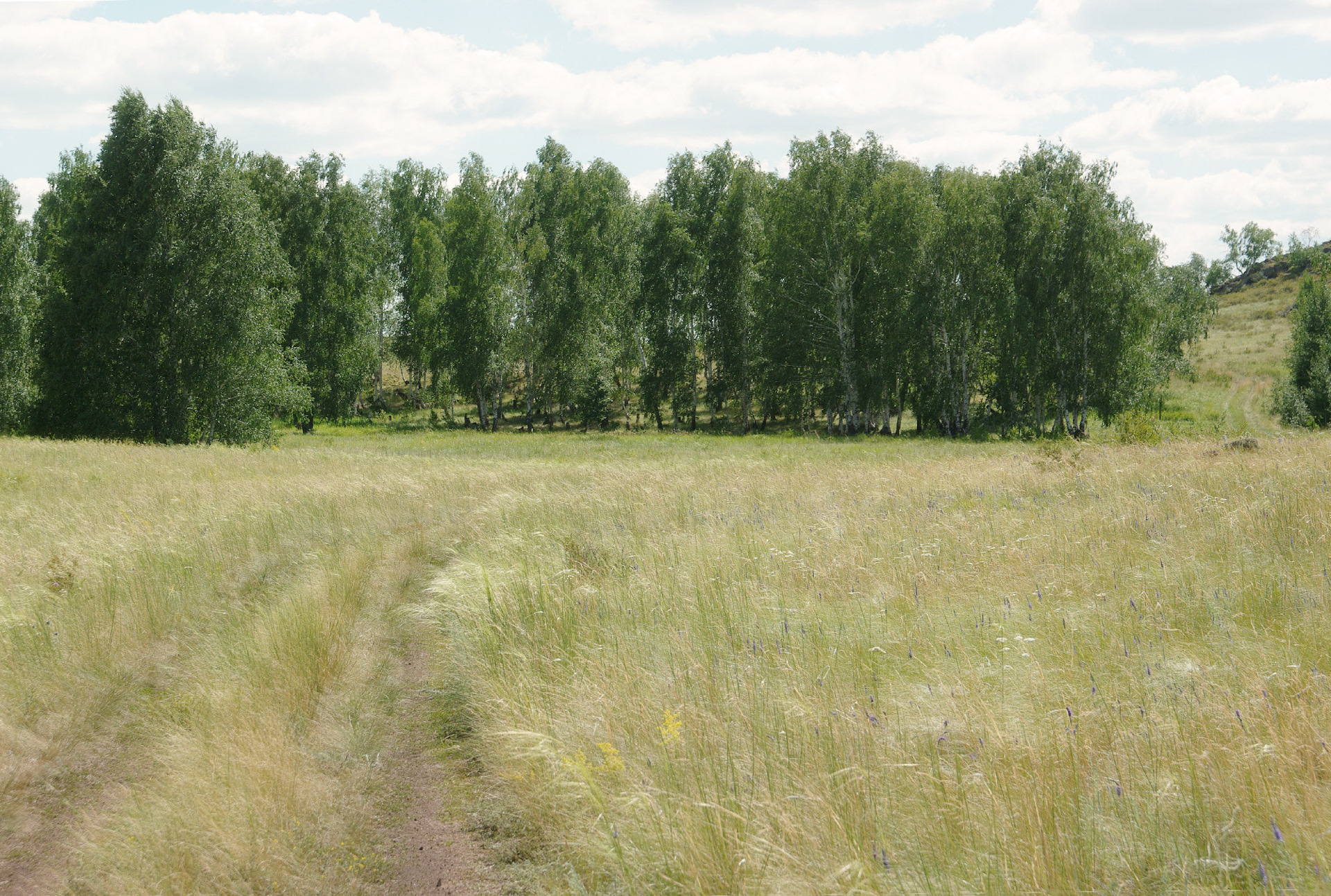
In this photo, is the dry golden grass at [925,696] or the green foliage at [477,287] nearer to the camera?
the dry golden grass at [925,696]

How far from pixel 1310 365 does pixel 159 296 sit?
169ft

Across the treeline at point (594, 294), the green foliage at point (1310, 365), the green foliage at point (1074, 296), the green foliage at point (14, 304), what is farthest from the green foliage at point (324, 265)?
the green foliage at point (1310, 365)

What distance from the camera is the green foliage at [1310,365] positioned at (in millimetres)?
36844

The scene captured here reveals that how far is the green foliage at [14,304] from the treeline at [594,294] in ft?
0.45

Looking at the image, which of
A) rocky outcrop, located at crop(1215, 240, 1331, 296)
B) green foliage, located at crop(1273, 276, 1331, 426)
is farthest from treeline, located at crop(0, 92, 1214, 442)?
rocky outcrop, located at crop(1215, 240, 1331, 296)

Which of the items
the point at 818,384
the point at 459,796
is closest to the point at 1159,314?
the point at 818,384

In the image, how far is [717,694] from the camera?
430 cm

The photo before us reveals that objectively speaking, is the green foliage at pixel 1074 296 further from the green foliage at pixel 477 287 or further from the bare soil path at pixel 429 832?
the bare soil path at pixel 429 832

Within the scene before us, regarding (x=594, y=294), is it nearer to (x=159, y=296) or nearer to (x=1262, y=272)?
(x=159, y=296)

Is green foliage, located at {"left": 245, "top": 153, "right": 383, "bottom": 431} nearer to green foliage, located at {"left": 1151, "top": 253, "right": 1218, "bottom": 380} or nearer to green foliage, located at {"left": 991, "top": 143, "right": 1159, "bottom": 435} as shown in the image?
green foliage, located at {"left": 991, "top": 143, "right": 1159, "bottom": 435}

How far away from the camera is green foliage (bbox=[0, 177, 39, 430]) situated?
3775 cm

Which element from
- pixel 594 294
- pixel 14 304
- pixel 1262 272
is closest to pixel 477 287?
pixel 594 294

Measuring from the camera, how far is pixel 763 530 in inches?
341

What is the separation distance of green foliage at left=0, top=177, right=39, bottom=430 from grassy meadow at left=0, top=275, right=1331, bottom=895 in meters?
36.1
